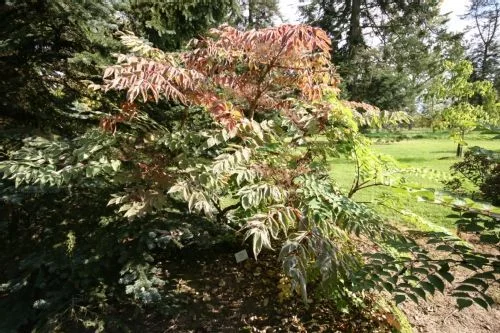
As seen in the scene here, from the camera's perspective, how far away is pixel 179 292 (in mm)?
3201

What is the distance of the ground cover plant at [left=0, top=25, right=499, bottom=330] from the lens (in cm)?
238

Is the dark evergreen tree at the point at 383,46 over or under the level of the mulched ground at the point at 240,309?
over

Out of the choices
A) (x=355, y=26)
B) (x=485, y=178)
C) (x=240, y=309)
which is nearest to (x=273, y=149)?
(x=240, y=309)

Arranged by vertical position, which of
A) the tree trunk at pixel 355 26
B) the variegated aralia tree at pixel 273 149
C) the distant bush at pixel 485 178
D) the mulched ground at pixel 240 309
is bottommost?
the mulched ground at pixel 240 309

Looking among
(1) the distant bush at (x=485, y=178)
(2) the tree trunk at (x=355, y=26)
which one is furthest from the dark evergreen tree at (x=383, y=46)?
(1) the distant bush at (x=485, y=178)

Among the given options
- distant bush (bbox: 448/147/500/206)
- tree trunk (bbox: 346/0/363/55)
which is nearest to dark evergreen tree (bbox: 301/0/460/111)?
tree trunk (bbox: 346/0/363/55)

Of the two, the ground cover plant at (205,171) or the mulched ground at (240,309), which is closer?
the ground cover plant at (205,171)

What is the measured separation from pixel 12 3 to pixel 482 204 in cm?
383

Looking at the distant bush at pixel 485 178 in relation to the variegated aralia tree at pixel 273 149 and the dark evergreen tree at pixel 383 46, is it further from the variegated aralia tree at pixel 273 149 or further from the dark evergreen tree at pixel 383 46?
the dark evergreen tree at pixel 383 46

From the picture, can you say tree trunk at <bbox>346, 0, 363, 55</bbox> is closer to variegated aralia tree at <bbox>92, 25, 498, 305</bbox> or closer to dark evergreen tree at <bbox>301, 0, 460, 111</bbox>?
dark evergreen tree at <bbox>301, 0, 460, 111</bbox>

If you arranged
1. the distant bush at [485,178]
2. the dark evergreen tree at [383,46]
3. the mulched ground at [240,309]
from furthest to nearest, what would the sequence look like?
the dark evergreen tree at [383,46], the distant bush at [485,178], the mulched ground at [240,309]

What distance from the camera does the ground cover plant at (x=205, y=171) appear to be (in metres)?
2.38

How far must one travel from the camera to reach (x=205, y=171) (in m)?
2.57

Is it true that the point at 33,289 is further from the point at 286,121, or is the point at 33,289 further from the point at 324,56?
the point at 324,56
